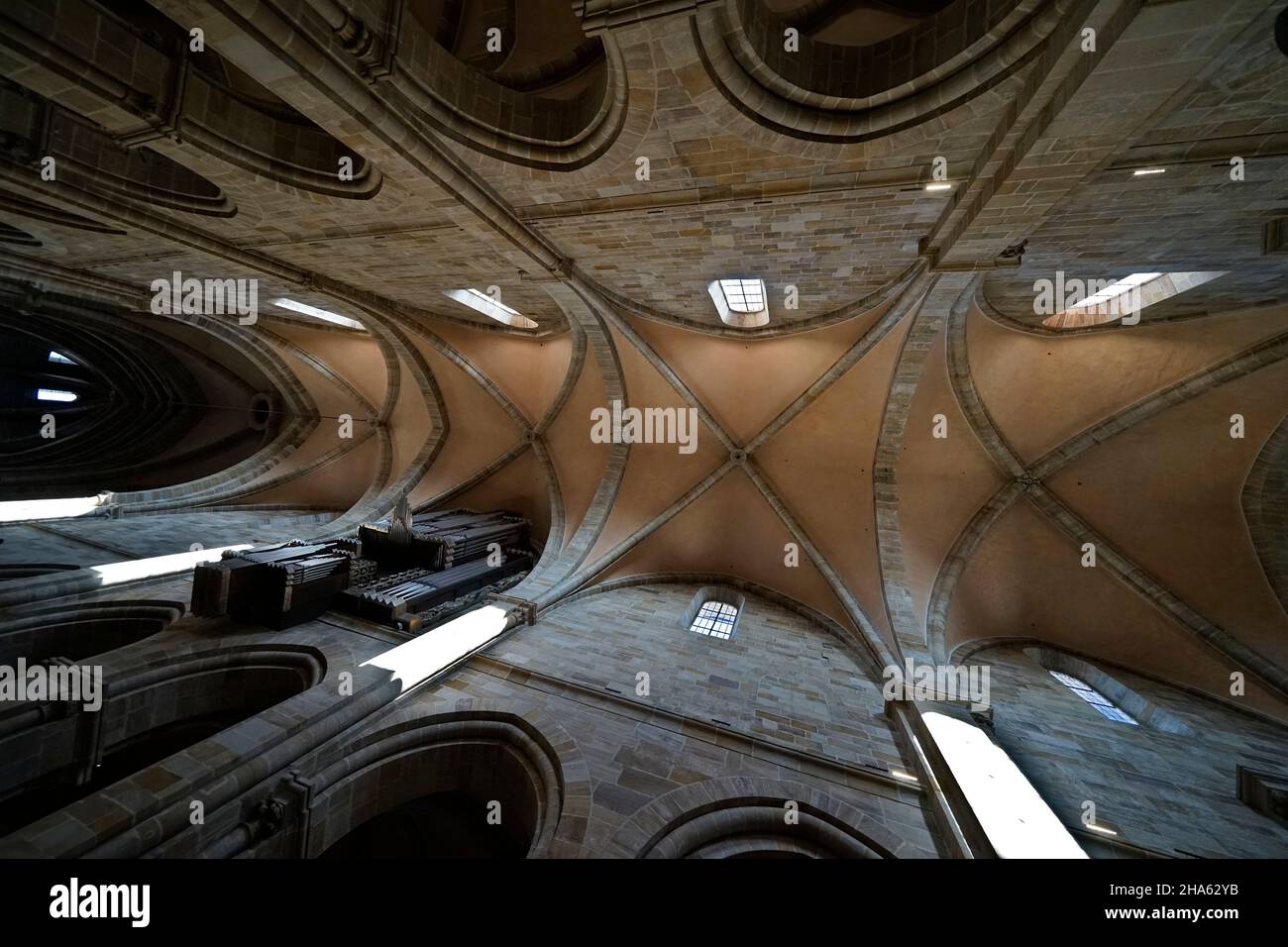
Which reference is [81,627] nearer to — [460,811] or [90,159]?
[460,811]

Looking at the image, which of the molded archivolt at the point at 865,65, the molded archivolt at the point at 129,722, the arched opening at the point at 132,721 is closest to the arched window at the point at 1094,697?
the molded archivolt at the point at 865,65

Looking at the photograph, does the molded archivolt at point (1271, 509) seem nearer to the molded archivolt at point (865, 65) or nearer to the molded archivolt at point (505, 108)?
the molded archivolt at point (865, 65)

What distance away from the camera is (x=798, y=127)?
14.9 feet

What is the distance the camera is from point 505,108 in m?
5.44

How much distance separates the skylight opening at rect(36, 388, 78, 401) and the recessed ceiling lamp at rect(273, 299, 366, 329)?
1155 cm

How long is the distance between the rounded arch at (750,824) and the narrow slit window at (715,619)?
3.57m

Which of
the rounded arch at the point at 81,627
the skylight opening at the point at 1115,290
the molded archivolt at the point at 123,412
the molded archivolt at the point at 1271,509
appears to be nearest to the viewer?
the rounded arch at the point at 81,627

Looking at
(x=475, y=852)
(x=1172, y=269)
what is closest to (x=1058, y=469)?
(x=1172, y=269)

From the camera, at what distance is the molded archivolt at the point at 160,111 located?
4398 mm

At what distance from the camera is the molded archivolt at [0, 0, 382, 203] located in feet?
14.4

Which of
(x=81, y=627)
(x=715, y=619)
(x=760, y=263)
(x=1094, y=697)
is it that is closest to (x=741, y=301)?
(x=760, y=263)

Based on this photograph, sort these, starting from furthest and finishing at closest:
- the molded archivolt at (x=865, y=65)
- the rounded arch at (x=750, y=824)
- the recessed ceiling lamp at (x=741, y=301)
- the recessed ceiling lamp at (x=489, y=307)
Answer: the recessed ceiling lamp at (x=489, y=307)
the recessed ceiling lamp at (x=741, y=301)
the rounded arch at (x=750, y=824)
the molded archivolt at (x=865, y=65)

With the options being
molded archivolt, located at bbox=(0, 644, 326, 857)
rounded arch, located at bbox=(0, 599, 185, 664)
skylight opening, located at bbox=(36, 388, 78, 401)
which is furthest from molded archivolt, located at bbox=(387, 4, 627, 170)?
skylight opening, located at bbox=(36, 388, 78, 401)

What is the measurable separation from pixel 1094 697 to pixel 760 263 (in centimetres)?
956
